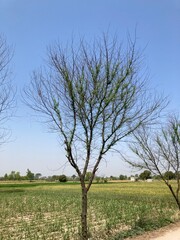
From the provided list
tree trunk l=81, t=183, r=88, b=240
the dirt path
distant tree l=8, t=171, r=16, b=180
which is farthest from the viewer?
distant tree l=8, t=171, r=16, b=180

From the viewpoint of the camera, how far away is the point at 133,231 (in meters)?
10.4

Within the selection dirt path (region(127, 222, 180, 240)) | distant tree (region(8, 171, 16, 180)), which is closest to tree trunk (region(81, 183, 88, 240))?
dirt path (region(127, 222, 180, 240))

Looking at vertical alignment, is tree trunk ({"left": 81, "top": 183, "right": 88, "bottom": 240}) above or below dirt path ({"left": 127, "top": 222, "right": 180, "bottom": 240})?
above

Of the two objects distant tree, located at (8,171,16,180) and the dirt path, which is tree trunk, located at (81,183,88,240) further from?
distant tree, located at (8,171,16,180)

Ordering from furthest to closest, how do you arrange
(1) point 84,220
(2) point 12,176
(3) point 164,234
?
1. (2) point 12,176
2. (3) point 164,234
3. (1) point 84,220

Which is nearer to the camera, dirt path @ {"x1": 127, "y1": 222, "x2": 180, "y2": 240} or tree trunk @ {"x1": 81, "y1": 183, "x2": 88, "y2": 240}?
tree trunk @ {"x1": 81, "y1": 183, "x2": 88, "y2": 240}

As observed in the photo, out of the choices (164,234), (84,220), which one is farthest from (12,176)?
(84,220)

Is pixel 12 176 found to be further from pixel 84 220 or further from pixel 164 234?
pixel 84 220

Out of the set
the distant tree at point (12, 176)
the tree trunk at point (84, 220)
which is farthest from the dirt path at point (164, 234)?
the distant tree at point (12, 176)

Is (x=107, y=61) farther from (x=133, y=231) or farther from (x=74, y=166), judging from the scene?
(x=133, y=231)

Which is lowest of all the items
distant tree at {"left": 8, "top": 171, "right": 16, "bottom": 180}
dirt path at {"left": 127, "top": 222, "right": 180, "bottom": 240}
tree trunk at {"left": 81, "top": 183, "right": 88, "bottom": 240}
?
dirt path at {"left": 127, "top": 222, "right": 180, "bottom": 240}

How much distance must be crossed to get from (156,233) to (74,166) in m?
4.15

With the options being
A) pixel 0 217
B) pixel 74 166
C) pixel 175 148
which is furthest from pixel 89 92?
pixel 0 217

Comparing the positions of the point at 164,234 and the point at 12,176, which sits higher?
the point at 12,176
